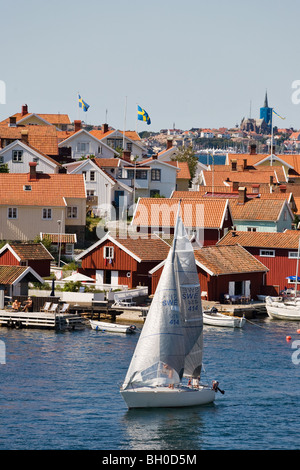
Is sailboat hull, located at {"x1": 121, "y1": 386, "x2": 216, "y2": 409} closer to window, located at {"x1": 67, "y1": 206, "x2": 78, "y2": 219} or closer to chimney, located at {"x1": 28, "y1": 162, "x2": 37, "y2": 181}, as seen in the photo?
window, located at {"x1": 67, "y1": 206, "x2": 78, "y2": 219}

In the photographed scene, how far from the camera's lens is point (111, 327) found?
65.9 metres

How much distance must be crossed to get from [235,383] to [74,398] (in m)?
8.43

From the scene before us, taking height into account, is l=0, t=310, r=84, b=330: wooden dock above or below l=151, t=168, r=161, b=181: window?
below

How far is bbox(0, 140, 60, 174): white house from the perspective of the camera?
101438 millimetres

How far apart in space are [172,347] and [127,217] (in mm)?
52316

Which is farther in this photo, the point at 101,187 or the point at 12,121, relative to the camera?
the point at 12,121

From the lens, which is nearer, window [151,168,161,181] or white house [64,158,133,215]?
white house [64,158,133,215]

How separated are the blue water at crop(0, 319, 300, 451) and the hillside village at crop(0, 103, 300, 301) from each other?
10.8 meters

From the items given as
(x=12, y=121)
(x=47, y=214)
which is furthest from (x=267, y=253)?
(x=12, y=121)

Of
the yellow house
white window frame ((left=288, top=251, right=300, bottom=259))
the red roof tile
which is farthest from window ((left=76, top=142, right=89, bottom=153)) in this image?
white window frame ((left=288, top=251, right=300, bottom=259))

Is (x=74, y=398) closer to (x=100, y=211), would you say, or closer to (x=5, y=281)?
(x=5, y=281)

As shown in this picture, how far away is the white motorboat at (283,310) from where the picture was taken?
73.1 m

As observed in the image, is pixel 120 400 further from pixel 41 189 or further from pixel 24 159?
pixel 24 159

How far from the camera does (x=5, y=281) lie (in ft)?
227
